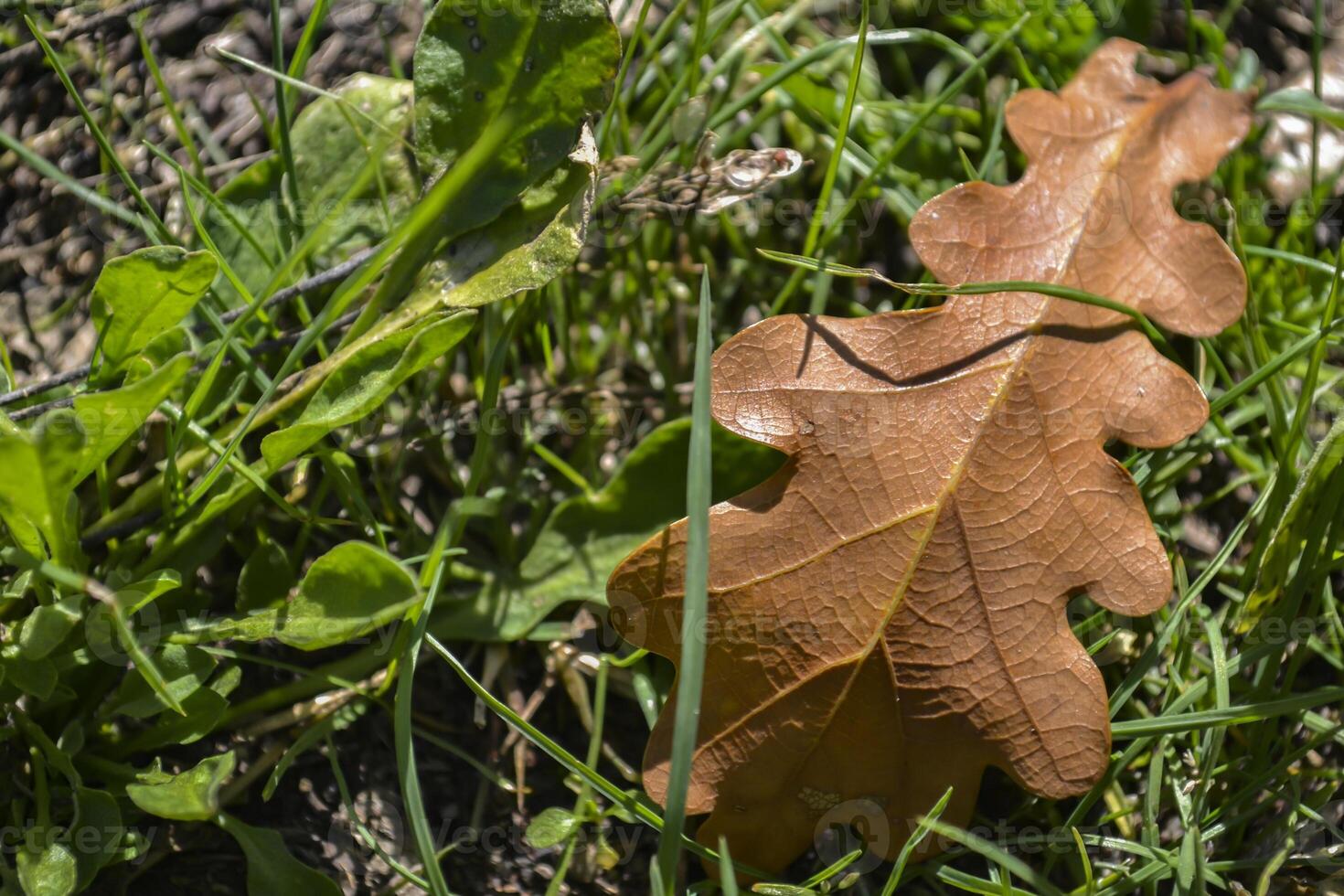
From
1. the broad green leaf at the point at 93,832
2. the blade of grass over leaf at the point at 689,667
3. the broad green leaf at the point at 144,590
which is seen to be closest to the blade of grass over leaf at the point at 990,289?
the blade of grass over leaf at the point at 689,667

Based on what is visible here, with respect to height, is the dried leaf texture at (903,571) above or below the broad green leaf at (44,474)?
below

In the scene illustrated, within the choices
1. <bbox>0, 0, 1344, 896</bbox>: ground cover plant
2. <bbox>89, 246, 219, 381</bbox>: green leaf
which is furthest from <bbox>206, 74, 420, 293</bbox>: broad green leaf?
<bbox>89, 246, 219, 381</bbox>: green leaf

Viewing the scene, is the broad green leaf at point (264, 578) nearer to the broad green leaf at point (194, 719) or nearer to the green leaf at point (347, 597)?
the broad green leaf at point (194, 719)

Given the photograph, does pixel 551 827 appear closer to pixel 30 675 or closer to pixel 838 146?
pixel 30 675

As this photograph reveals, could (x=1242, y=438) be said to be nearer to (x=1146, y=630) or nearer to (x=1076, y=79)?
(x=1146, y=630)

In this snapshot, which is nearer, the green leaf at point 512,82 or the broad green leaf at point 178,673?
the broad green leaf at point 178,673

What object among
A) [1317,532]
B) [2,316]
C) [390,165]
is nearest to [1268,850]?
[1317,532]
